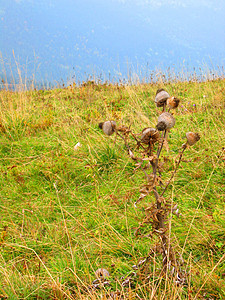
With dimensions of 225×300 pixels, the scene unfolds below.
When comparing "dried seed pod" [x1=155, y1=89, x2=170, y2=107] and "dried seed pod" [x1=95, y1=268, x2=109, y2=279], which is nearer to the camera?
"dried seed pod" [x1=155, y1=89, x2=170, y2=107]

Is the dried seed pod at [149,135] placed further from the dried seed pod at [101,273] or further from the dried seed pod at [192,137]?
the dried seed pod at [101,273]

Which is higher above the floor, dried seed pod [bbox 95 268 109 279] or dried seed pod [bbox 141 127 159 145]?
dried seed pod [bbox 141 127 159 145]

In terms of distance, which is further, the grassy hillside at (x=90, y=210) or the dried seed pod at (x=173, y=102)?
the grassy hillside at (x=90, y=210)

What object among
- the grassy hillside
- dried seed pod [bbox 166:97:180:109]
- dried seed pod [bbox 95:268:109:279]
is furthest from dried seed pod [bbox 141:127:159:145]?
dried seed pod [bbox 95:268:109:279]

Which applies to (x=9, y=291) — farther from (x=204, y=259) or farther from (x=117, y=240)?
(x=204, y=259)

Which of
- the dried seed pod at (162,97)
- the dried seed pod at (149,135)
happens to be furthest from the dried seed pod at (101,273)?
the dried seed pod at (162,97)

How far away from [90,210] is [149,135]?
164 centimetres

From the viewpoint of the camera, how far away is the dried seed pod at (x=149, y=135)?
112 cm

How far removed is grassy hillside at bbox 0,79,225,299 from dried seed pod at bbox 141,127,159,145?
241 millimetres

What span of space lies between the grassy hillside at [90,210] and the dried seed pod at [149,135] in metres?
0.24

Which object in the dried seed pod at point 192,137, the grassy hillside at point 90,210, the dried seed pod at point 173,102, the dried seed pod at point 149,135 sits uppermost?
the dried seed pod at point 173,102

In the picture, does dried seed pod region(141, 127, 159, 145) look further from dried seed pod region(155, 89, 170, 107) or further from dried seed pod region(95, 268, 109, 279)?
dried seed pod region(95, 268, 109, 279)

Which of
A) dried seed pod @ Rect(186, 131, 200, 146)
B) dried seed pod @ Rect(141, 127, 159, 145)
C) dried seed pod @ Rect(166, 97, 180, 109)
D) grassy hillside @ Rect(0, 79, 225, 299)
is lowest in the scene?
grassy hillside @ Rect(0, 79, 225, 299)

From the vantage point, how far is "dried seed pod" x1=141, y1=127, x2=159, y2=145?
3.67 feet
